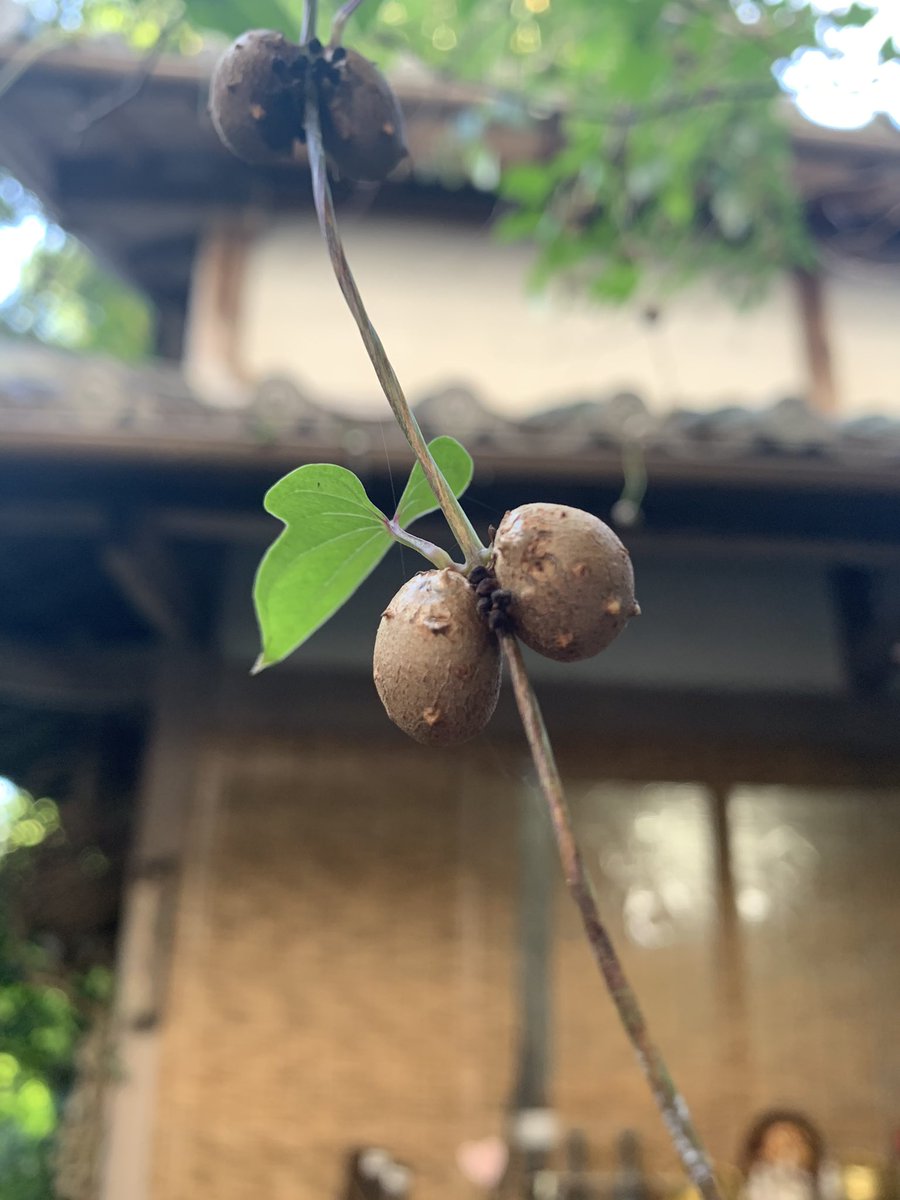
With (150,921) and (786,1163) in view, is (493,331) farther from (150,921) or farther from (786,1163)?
(786,1163)

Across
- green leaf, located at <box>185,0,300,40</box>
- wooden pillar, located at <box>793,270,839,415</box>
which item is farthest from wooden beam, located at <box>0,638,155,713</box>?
wooden pillar, located at <box>793,270,839,415</box>

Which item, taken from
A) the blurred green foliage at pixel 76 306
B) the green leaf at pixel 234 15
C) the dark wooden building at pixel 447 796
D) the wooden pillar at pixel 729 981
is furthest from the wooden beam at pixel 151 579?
the blurred green foliage at pixel 76 306

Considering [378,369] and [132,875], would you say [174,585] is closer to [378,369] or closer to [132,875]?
[132,875]

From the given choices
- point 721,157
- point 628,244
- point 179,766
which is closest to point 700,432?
point 628,244

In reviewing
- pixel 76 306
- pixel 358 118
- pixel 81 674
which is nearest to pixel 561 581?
pixel 358 118

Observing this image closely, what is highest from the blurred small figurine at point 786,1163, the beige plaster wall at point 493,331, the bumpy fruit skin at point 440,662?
the beige plaster wall at point 493,331

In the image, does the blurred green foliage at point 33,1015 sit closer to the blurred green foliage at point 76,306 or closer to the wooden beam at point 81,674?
the wooden beam at point 81,674
